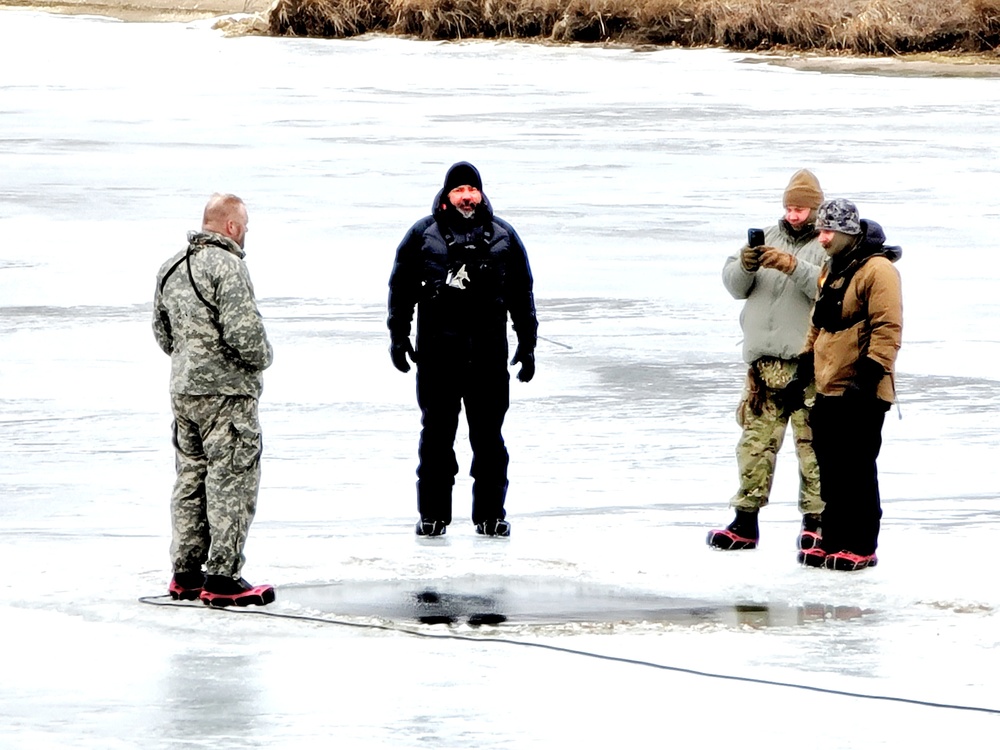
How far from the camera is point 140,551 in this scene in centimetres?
824

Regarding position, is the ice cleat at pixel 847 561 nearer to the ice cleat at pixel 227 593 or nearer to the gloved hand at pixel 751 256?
the gloved hand at pixel 751 256

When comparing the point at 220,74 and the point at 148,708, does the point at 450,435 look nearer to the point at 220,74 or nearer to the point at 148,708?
the point at 148,708

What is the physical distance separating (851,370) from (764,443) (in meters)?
0.70

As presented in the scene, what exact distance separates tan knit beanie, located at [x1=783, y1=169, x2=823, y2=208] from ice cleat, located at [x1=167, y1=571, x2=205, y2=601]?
2.64 m

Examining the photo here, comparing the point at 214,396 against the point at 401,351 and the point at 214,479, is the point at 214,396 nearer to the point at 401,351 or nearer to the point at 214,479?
the point at 214,479

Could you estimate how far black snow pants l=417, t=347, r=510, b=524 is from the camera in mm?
8500

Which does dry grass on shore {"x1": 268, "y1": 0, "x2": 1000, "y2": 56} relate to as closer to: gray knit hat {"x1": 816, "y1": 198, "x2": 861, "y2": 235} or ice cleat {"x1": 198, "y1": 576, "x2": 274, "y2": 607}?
gray knit hat {"x1": 816, "y1": 198, "x2": 861, "y2": 235}

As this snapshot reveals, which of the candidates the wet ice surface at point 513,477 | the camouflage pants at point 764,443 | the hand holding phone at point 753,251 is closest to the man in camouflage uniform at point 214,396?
the wet ice surface at point 513,477

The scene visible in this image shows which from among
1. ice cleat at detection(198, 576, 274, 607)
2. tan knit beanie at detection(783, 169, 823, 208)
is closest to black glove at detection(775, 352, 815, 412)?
tan knit beanie at detection(783, 169, 823, 208)

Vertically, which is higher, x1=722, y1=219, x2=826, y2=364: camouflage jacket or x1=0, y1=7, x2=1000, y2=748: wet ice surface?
x1=722, y1=219, x2=826, y2=364: camouflage jacket

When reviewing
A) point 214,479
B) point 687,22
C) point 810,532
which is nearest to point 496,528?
point 810,532

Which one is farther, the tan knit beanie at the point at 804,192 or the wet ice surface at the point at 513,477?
the tan knit beanie at the point at 804,192

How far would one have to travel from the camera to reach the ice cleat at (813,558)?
7.89 m

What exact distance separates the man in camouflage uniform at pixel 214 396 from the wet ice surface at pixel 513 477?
0.19 meters
